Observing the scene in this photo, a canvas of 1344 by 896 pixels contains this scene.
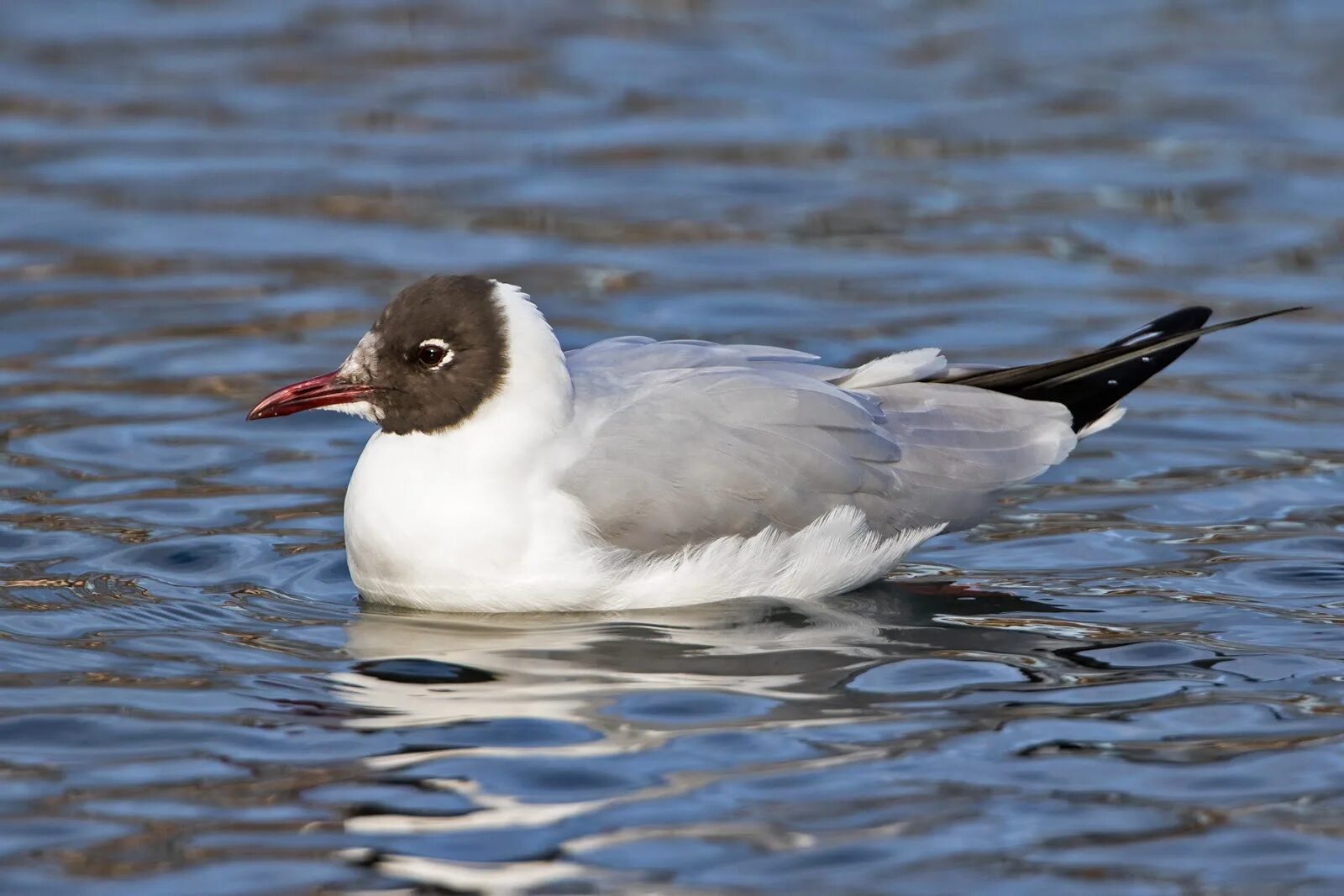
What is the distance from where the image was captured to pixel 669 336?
11383mm

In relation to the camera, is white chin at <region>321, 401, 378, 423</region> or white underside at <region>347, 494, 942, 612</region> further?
white chin at <region>321, 401, 378, 423</region>

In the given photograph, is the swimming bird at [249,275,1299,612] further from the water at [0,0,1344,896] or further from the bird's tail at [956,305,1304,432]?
the bird's tail at [956,305,1304,432]

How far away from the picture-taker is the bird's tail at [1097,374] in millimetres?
8336

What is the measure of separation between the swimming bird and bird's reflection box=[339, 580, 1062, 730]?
9 centimetres

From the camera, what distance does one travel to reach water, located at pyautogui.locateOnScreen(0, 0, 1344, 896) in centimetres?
591

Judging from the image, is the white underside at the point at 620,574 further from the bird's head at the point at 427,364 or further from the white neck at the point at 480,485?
the bird's head at the point at 427,364

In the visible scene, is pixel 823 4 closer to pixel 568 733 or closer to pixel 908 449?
pixel 908 449

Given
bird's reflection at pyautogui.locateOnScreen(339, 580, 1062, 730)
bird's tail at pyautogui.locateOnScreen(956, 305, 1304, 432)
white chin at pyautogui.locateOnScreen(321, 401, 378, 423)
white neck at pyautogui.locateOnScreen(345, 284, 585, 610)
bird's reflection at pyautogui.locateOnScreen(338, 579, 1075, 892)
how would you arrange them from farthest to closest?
1. bird's tail at pyautogui.locateOnScreen(956, 305, 1304, 432)
2. white chin at pyautogui.locateOnScreen(321, 401, 378, 423)
3. white neck at pyautogui.locateOnScreen(345, 284, 585, 610)
4. bird's reflection at pyautogui.locateOnScreen(339, 580, 1062, 730)
5. bird's reflection at pyautogui.locateOnScreen(338, 579, 1075, 892)

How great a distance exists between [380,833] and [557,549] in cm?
185

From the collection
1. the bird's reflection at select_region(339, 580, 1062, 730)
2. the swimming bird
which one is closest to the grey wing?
the swimming bird

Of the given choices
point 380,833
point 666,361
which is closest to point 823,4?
point 666,361

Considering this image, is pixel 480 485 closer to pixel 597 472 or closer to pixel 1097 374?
pixel 597 472

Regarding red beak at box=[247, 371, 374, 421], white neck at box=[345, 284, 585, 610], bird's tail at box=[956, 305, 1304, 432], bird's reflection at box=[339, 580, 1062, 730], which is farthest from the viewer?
Answer: bird's tail at box=[956, 305, 1304, 432]

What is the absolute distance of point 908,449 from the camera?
810 centimetres
